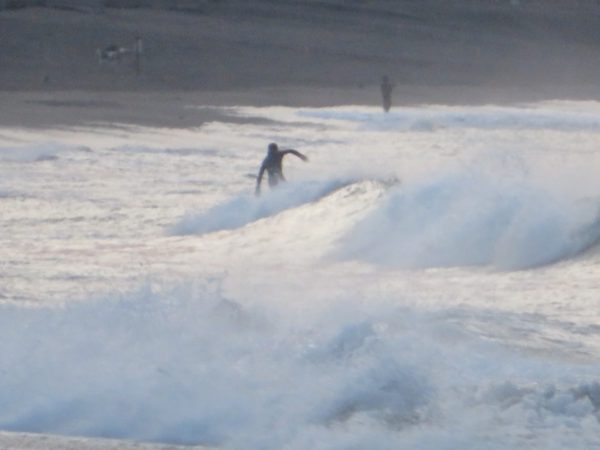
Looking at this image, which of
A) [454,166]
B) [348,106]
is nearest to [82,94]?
[348,106]

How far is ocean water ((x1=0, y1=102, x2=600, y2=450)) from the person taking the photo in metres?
7.10

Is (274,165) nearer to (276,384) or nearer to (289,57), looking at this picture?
(276,384)

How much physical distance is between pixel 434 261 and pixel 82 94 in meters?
26.3

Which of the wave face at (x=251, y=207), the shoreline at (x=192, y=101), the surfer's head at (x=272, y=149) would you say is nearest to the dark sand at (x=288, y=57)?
the shoreline at (x=192, y=101)

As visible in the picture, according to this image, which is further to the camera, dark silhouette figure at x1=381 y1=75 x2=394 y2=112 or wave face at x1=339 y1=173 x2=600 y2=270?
dark silhouette figure at x1=381 y1=75 x2=394 y2=112

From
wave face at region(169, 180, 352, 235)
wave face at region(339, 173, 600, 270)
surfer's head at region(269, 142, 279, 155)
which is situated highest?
surfer's head at region(269, 142, 279, 155)

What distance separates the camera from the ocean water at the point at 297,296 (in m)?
7.10

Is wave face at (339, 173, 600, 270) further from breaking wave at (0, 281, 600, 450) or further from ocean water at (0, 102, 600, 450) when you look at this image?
breaking wave at (0, 281, 600, 450)

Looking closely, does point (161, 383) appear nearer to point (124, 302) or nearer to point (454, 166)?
point (124, 302)

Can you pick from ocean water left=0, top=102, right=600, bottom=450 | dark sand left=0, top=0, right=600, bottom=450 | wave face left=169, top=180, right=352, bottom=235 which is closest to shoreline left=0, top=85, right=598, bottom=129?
dark sand left=0, top=0, right=600, bottom=450

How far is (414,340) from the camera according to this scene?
7.72m

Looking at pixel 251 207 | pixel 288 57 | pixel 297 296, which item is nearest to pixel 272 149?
pixel 251 207

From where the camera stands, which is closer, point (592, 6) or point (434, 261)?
point (434, 261)

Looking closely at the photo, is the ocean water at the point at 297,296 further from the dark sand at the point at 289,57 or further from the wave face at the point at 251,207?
the dark sand at the point at 289,57
